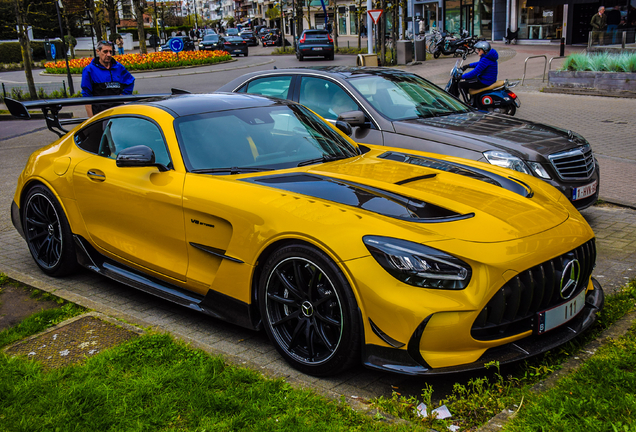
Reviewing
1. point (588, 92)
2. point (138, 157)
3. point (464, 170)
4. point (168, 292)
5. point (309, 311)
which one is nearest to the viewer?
point (309, 311)

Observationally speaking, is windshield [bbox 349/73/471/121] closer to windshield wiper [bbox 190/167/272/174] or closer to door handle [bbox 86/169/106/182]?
windshield wiper [bbox 190/167/272/174]

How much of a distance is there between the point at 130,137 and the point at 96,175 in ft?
1.30

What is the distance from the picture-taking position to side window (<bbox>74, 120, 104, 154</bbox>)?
4.97 meters

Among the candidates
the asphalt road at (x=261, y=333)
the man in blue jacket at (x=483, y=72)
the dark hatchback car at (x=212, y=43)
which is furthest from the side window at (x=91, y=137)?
the dark hatchback car at (x=212, y=43)

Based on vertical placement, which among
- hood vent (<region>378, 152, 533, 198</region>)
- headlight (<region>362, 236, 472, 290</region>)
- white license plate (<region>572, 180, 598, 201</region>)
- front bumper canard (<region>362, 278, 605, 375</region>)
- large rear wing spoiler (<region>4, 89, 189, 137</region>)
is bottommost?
white license plate (<region>572, 180, 598, 201</region>)

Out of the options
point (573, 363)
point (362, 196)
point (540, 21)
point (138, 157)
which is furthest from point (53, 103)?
point (540, 21)

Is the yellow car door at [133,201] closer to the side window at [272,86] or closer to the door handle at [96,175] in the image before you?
the door handle at [96,175]

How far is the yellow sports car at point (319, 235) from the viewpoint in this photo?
9.85 ft

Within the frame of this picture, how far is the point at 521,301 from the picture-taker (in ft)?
10.1

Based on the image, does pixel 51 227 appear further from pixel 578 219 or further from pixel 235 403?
pixel 578 219

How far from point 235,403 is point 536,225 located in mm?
1889

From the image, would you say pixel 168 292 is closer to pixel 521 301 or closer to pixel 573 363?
pixel 521 301

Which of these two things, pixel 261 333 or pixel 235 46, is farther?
pixel 235 46

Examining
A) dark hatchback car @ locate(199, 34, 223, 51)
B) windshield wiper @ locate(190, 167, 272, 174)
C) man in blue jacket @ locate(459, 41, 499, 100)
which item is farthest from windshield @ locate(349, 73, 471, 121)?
dark hatchback car @ locate(199, 34, 223, 51)
